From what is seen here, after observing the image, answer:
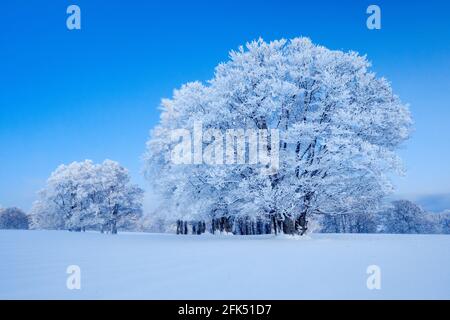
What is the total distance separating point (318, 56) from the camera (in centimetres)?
2480

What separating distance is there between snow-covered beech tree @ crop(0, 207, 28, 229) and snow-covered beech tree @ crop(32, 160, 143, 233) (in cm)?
4273

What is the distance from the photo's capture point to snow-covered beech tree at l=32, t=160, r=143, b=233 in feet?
194

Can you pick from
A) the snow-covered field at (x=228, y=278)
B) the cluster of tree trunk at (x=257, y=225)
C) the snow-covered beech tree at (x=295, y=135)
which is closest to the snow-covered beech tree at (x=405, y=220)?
the cluster of tree trunk at (x=257, y=225)

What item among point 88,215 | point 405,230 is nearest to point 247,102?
point 88,215

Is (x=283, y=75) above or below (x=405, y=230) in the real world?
above

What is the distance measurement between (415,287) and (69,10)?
16.2 m

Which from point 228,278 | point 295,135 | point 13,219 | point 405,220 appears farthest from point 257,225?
point 13,219

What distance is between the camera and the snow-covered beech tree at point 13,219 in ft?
324

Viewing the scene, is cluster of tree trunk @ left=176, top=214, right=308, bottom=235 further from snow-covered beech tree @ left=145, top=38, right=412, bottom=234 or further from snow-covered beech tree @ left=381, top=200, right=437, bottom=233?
snow-covered beech tree @ left=381, top=200, right=437, bottom=233

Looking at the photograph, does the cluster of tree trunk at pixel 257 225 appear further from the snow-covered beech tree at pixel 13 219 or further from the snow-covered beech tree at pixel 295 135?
the snow-covered beech tree at pixel 13 219

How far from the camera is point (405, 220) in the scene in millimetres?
69062

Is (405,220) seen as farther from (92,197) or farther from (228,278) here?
(228,278)

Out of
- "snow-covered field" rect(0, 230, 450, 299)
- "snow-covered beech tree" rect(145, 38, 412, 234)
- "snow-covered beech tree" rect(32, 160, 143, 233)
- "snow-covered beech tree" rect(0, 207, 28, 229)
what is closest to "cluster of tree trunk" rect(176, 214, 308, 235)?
"snow-covered beech tree" rect(145, 38, 412, 234)
